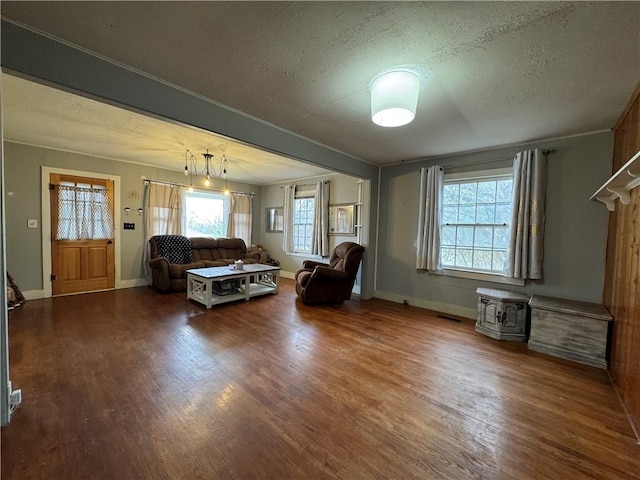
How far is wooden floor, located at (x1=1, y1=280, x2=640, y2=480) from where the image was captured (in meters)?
1.39

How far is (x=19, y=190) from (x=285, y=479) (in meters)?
5.58

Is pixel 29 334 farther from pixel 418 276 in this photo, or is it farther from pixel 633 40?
pixel 633 40

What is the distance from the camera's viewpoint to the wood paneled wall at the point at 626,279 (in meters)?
1.82

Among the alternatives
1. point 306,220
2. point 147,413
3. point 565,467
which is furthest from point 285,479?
point 306,220

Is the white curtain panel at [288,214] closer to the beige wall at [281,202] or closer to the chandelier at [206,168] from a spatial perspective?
the beige wall at [281,202]

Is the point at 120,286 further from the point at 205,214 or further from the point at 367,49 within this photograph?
the point at 367,49

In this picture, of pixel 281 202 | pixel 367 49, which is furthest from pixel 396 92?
pixel 281 202

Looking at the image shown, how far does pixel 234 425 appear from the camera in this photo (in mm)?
1644

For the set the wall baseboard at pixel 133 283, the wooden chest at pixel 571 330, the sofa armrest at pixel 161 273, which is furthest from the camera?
the wall baseboard at pixel 133 283

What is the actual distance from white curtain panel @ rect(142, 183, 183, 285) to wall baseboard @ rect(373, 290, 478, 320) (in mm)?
4433

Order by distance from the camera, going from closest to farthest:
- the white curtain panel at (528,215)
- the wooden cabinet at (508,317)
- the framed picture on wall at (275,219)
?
the wooden cabinet at (508,317)
the white curtain panel at (528,215)
the framed picture on wall at (275,219)

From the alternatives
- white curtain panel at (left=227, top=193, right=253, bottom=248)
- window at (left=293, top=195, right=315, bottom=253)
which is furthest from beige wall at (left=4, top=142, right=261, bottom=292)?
window at (left=293, top=195, right=315, bottom=253)

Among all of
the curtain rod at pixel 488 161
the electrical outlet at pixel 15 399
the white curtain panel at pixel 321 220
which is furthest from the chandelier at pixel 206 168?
the curtain rod at pixel 488 161

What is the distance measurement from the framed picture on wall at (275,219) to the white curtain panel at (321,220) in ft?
4.60
